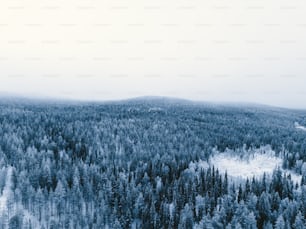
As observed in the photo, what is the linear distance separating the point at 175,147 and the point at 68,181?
1344 centimetres

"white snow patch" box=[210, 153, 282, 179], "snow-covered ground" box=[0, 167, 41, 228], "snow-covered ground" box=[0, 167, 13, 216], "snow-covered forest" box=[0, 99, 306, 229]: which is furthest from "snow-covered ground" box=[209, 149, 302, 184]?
"snow-covered ground" box=[0, 167, 13, 216]

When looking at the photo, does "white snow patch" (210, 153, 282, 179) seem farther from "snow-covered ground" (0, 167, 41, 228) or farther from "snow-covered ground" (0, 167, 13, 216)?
"snow-covered ground" (0, 167, 13, 216)

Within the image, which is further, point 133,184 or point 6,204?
point 133,184

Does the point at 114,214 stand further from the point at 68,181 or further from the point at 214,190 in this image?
the point at 214,190

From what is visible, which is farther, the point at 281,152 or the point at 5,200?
the point at 281,152

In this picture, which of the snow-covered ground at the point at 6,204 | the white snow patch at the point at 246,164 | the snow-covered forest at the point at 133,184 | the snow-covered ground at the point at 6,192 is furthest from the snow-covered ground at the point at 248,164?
the snow-covered ground at the point at 6,192

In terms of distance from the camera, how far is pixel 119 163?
72.8 feet

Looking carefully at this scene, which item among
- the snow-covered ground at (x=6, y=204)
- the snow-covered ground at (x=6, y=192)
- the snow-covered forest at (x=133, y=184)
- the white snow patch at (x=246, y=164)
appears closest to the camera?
the snow-covered ground at (x=6, y=204)

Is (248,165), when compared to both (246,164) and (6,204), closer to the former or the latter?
(246,164)

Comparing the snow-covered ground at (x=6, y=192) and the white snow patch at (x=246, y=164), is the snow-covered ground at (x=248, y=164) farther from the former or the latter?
the snow-covered ground at (x=6, y=192)

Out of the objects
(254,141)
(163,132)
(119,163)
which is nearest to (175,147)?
(163,132)

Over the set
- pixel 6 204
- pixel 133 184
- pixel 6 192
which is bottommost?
pixel 6 204

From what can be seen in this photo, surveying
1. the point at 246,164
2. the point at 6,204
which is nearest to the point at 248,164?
the point at 246,164

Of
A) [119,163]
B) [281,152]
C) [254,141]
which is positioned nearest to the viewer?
[119,163]
